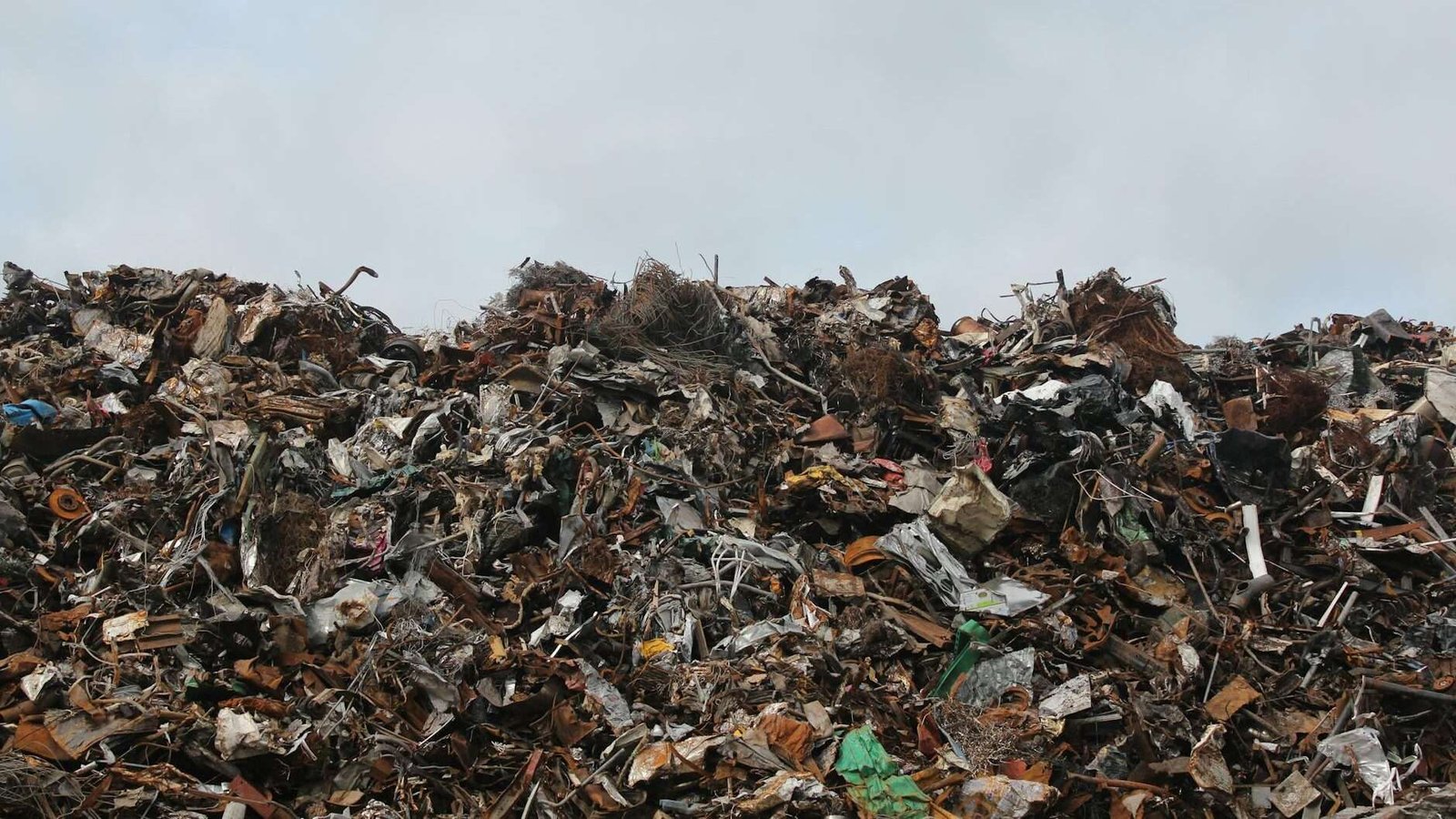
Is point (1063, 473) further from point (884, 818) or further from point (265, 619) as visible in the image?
point (265, 619)

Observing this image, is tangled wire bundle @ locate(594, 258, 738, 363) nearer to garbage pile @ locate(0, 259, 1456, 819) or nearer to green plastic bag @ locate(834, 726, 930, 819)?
garbage pile @ locate(0, 259, 1456, 819)

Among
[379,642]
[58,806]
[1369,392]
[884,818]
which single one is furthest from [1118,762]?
[1369,392]

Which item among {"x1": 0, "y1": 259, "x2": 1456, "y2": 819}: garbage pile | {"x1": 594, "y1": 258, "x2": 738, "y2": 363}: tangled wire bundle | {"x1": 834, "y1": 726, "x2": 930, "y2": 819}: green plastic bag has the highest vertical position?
{"x1": 594, "y1": 258, "x2": 738, "y2": 363}: tangled wire bundle

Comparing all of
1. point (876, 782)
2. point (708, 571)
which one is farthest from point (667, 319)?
point (876, 782)

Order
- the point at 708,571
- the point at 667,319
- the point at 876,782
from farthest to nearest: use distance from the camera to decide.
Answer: the point at 667,319 < the point at 708,571 < the point at 876,782

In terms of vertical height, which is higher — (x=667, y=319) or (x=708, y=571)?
(x=667, y=319)

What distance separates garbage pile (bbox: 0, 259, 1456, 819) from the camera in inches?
225

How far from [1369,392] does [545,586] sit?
880 cm

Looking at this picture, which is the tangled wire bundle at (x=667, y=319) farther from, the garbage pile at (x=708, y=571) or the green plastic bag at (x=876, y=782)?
the green plastic bag at (x=876, y=782)

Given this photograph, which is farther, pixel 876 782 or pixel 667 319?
pixel 667 319

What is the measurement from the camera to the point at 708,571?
730cm

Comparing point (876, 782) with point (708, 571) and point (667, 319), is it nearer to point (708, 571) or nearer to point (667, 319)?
point (708, 571)

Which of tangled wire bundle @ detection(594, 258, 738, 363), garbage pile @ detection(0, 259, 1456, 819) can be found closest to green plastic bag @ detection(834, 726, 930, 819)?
garbage pile @ detection(0, 259, 1456, 819)

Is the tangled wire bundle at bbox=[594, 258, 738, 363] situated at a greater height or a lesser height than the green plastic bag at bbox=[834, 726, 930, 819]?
greater
